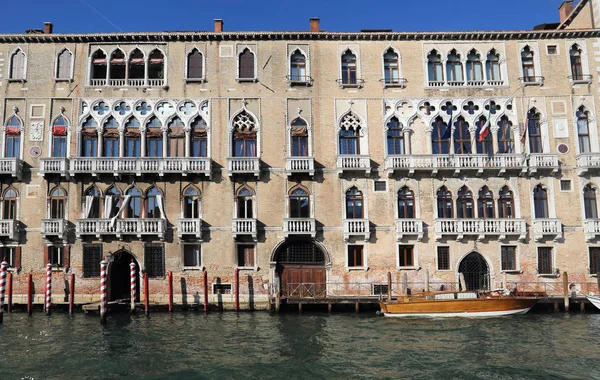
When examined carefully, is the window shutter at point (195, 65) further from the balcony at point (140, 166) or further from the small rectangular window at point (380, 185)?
the small rectangular window at point (380, 185)

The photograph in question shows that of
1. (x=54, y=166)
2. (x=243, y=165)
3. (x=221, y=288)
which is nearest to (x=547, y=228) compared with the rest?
(x=243, y=165)

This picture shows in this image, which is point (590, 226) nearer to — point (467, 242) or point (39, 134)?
point (467, 242)

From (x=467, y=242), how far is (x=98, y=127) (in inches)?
715

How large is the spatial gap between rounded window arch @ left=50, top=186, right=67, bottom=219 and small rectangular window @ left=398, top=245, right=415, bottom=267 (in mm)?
15732

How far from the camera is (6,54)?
24531mm

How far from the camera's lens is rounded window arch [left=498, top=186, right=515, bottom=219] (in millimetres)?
23828

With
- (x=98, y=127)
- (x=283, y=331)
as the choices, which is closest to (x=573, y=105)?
(x=283, y=331)

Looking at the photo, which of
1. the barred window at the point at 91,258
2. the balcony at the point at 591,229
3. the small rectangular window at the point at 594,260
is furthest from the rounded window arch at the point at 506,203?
the barred window at the point at 91,258

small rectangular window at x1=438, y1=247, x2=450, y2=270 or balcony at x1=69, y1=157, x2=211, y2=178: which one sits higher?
balcony at x1=69, y1=157, x2=211, y2=178

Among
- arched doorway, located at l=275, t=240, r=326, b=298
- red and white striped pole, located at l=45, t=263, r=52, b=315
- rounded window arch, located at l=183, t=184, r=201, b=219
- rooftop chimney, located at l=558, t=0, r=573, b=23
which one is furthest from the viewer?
rooftop chimney, located at l=558, t=0, r=573, b=23

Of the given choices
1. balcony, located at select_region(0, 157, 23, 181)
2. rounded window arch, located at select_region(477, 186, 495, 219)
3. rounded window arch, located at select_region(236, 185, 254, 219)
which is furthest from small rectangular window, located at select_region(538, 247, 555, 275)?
balcony, located at select_region(0, 157, 23, 181)

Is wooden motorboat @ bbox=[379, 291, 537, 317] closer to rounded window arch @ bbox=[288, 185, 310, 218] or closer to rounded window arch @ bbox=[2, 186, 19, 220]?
rounded window arch @ bbox=[288, 185, 310, 218]

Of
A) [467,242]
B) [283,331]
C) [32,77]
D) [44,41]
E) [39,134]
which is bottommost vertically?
[283,331]

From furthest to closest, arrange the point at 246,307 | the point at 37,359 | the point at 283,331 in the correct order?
the point at 246,307 → the point at 283,331 → the point at 37,359
